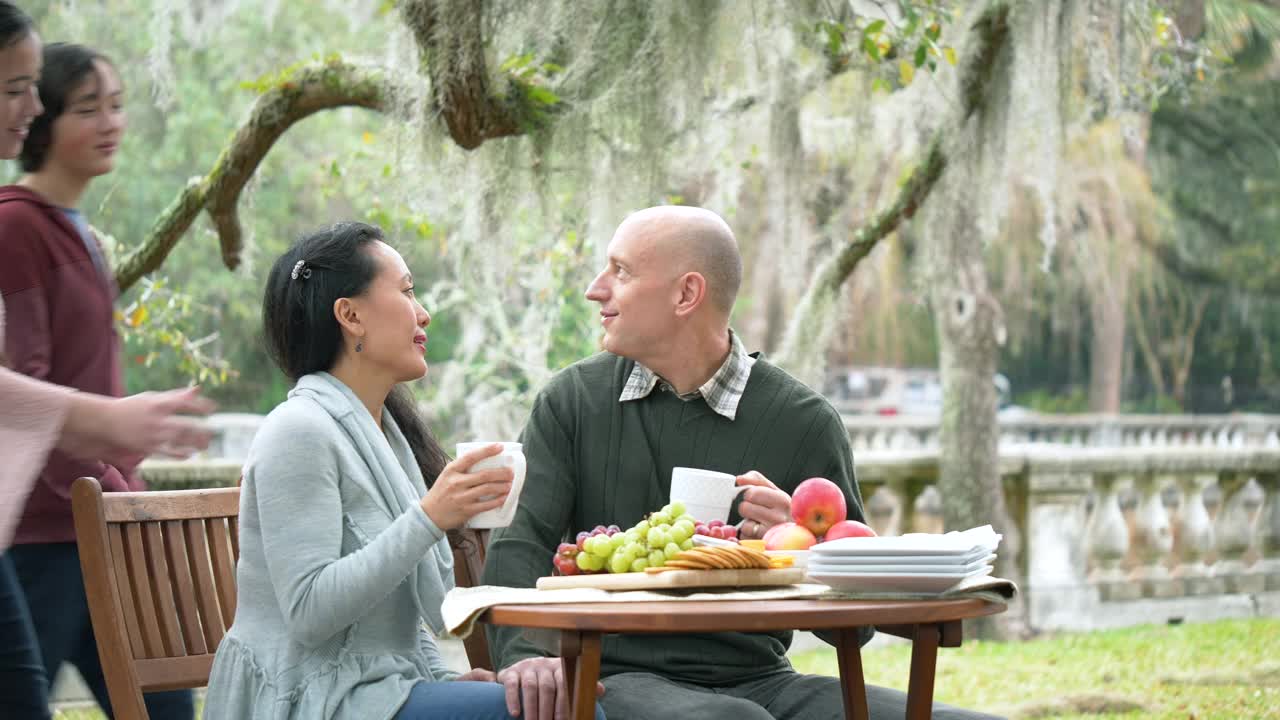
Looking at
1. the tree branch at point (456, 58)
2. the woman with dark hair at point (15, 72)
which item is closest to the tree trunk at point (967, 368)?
the tree branch at point (456, 58)

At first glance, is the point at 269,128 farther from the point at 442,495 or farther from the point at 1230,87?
the point at 1230,87

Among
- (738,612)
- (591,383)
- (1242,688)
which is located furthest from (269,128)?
(1242,688)

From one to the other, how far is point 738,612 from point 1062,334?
27346 mm

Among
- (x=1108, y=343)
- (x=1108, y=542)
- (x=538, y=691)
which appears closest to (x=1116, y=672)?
(x=1108, y=542)

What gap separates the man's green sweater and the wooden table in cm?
59

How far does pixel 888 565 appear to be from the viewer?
2.44m

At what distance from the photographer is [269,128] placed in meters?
5.16

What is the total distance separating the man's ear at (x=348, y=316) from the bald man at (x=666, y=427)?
0.62 metres

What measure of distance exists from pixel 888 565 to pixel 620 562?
0.49 metres

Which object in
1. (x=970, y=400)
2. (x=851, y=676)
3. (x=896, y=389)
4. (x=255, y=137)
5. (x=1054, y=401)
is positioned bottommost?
(x=1054, y=401)

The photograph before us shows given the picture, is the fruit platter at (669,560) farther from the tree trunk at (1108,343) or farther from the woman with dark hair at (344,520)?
the tree trunk at (1108,343)

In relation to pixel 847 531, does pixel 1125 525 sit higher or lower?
lower

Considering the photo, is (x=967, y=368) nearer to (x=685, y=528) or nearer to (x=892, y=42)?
(x=892, y=42)

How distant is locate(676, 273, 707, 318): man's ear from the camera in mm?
3258
